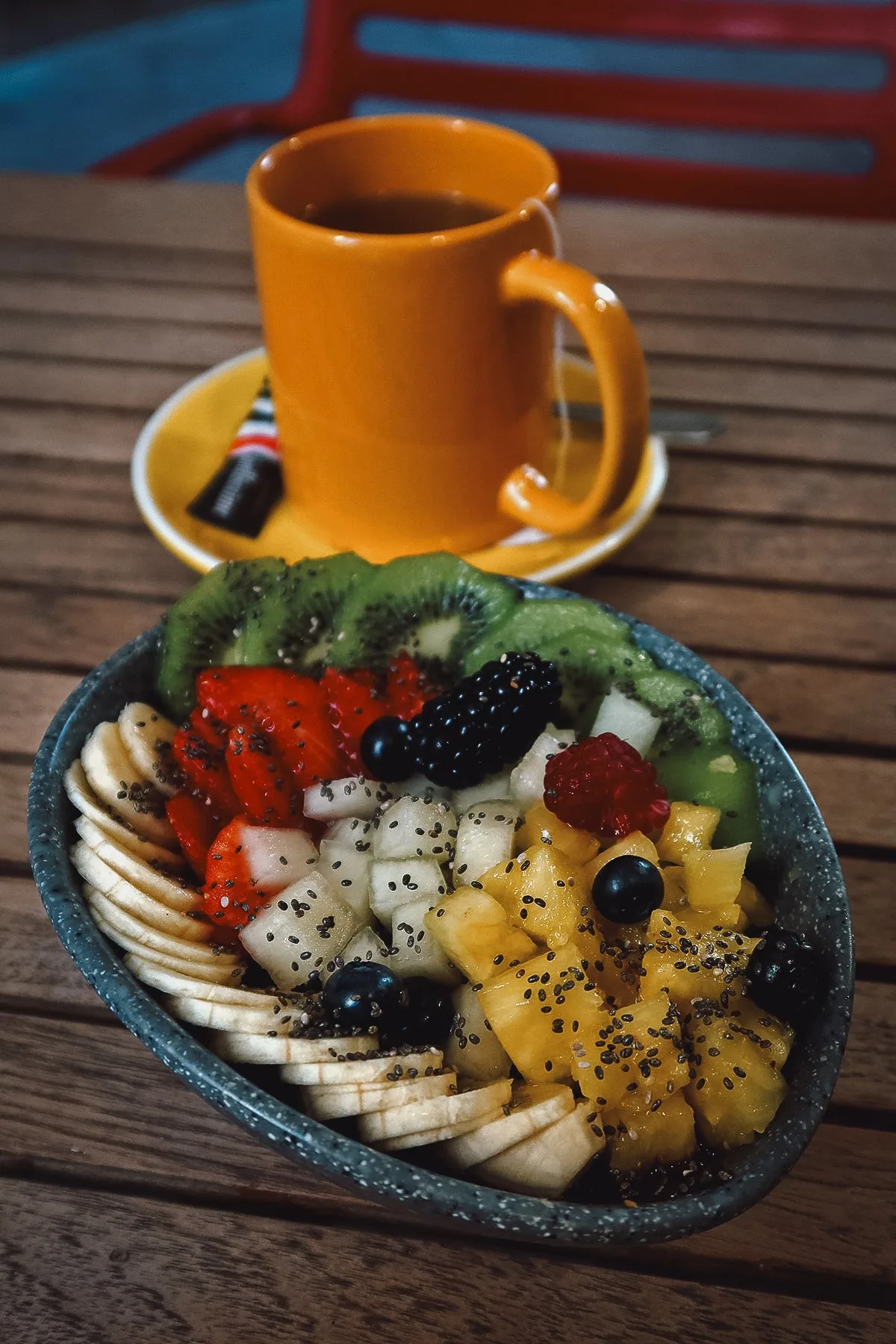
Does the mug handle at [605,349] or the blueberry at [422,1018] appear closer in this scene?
the blueberry at [422,1018]

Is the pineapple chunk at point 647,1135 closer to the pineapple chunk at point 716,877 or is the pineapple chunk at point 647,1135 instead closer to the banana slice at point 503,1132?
the banana slice at point 503,1132

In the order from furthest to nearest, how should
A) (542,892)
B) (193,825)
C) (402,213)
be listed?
(402,213), (193,825), (542,892)

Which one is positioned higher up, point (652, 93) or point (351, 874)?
point (652, 93)

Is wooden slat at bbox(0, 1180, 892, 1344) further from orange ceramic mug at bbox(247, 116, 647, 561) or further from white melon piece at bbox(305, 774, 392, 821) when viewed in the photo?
orange ceramic mug at bbox(247, 116, 647, 561)

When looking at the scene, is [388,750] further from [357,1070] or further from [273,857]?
[357,1070]

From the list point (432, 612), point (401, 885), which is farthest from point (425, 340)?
point (401, 885)

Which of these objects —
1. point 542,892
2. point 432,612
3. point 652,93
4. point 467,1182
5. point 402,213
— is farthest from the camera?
point 652,93

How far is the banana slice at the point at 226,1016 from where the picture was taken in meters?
0.64

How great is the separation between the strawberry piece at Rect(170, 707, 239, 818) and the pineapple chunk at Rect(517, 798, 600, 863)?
0.70 feet

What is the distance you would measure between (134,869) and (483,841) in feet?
0.74

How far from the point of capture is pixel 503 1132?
60cm

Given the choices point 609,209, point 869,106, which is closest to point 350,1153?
point 609,209

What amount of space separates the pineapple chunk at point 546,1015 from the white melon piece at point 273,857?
17 centimetres

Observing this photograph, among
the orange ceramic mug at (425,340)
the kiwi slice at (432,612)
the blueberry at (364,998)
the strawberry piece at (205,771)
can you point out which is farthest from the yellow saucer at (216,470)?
the blueberry at (364,998)
